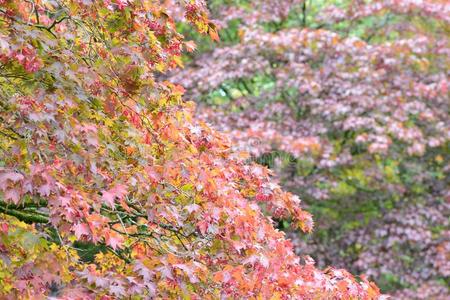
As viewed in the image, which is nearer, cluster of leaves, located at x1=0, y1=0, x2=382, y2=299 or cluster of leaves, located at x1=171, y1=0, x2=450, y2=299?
cluster of leaves, located at x1=0, y1=0, x2=382, y2=299

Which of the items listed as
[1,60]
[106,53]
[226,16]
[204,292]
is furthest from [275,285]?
[226,16]

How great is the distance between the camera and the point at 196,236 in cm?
433

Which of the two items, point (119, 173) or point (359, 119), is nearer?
point (119, 173)

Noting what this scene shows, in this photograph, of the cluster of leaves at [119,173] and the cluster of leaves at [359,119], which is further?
the cluster of leaves at [359,119]

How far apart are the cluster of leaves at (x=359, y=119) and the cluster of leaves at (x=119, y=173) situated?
497 cm

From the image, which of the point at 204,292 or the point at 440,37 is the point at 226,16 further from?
the point at 204,292

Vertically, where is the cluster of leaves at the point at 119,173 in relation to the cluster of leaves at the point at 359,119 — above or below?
above

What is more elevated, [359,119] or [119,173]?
[119,173]

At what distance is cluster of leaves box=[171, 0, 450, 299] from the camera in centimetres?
977

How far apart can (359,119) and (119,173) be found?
6.21 metres

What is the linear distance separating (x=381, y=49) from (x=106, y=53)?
641 centimetres

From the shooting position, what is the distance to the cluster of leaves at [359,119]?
9.77m

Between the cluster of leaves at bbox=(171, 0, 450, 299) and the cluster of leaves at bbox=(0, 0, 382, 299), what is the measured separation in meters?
4.97

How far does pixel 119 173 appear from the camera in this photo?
381 cm
